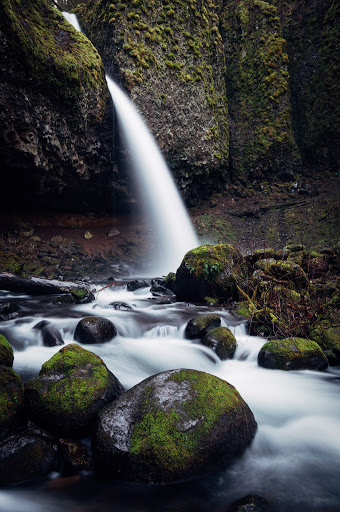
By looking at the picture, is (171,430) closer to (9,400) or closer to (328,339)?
(9,400)

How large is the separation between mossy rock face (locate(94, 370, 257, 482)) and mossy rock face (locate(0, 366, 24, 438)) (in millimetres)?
814

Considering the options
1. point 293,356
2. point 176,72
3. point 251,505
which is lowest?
point 293,356

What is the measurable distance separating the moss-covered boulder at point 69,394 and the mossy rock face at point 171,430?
0.76ft

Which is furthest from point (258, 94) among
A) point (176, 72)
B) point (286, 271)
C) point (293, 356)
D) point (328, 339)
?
point (293, 356)

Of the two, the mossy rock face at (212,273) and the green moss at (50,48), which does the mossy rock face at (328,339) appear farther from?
the green moss at (50,48)

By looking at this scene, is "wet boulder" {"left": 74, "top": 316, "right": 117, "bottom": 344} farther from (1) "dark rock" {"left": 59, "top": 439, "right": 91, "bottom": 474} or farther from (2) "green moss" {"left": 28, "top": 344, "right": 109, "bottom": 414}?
(1) "dark rock" {"left": 59, "top": 439, "right": 91, "bottom": 474}

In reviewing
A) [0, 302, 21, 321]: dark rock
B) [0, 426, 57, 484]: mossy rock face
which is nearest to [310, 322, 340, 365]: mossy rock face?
[0, 426, 57, 484]: mossy rock face

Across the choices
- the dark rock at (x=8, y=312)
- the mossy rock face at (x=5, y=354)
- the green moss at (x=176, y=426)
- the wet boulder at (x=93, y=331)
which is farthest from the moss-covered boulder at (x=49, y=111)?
the green moss at (x=176, y=426)

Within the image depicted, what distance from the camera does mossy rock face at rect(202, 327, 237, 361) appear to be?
4.83 metres

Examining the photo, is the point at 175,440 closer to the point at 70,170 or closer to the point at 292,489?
the point at 292,489

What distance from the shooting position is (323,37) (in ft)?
58.0

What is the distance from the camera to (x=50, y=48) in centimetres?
1020

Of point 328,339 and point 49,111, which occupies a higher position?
point 49,111

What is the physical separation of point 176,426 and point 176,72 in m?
16.4
